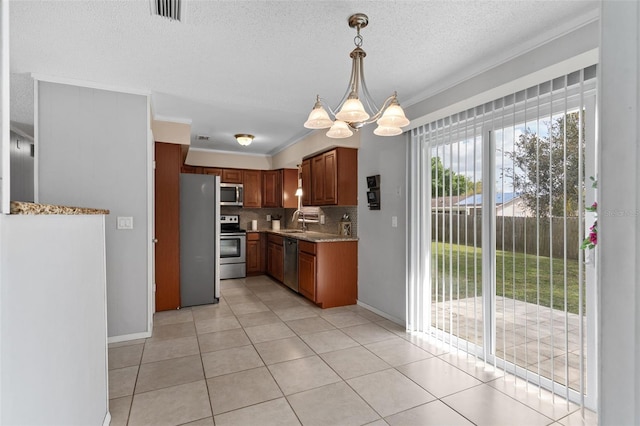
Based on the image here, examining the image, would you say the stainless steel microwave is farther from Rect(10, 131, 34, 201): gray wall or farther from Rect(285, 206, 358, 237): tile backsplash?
Rect(10, 131, 34, 201): gray wall

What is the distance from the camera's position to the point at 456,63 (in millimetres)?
2574

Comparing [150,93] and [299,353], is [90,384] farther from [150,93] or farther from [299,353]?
[150,93]

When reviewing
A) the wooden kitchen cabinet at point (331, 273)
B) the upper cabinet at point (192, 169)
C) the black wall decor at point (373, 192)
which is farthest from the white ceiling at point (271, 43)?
the upper cabinet at point (192, 169)

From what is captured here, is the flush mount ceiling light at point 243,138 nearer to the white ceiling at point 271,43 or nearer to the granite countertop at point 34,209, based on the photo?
the white ceiling at point 271,43

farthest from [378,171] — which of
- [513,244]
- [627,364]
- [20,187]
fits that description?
[20,187]

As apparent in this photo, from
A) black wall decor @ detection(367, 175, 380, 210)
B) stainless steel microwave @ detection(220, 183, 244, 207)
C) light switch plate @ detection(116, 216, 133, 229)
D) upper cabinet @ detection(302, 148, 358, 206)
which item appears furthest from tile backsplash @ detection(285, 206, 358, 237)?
light switch plate @ detection(116, 216, 133, 229)

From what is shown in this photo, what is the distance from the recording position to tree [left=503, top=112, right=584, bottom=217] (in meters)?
2.03

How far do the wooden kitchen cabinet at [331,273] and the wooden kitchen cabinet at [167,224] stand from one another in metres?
1.68

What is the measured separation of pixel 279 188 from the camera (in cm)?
655

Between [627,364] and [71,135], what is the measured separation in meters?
3.83

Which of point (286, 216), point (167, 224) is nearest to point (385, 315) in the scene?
point (167, 224)

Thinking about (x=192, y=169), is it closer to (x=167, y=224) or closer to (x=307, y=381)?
(x=167, y=224)

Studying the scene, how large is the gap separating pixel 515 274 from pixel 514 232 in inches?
12.2

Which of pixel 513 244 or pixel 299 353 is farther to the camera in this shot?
pixel 299 353
